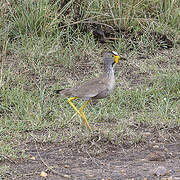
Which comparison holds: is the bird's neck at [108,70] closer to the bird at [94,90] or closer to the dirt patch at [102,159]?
the bird at [94,90]

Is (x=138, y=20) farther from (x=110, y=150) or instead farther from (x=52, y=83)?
(x=110, y=150)

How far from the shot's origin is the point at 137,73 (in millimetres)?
7078

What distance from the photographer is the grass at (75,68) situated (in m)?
5.21

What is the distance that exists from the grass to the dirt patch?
0.33 ft

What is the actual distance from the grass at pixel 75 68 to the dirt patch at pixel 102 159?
0.33 feet

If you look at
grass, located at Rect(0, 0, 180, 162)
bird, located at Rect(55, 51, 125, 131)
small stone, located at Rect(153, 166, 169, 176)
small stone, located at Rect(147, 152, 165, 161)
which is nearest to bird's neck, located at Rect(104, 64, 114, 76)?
bird, located at Rect(55, 51, 125, 131)

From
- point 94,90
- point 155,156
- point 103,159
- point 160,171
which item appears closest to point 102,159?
point 103,159

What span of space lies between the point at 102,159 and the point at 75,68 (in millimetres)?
2913

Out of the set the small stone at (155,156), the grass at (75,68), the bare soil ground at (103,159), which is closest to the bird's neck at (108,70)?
the grass at (75,68)

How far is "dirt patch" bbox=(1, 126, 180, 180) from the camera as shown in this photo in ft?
13.6

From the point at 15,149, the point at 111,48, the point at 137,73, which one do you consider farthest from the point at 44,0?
the point at 15,149

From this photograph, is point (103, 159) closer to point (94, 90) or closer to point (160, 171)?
point (160, 171)

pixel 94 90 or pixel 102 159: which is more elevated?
pixel 94 90

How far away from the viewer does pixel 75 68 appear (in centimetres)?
722
